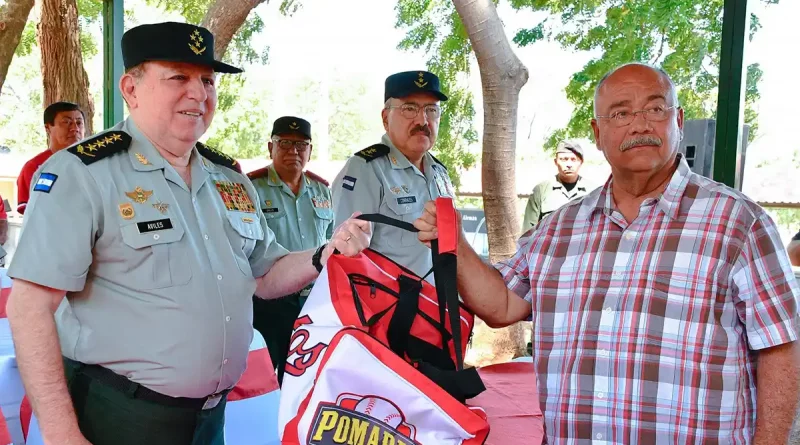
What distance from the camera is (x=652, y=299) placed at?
170cm

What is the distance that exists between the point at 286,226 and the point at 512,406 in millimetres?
1909

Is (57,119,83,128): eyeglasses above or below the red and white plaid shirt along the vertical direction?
above

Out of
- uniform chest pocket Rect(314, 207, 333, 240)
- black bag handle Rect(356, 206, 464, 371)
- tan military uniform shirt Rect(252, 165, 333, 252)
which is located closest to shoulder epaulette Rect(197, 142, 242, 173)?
black bag handle Rect(356, 206, 464, 371)

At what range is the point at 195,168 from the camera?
2.07 m

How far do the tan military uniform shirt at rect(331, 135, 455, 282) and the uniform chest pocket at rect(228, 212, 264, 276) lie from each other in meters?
1.36

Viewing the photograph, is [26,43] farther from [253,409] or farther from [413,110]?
[253,409]

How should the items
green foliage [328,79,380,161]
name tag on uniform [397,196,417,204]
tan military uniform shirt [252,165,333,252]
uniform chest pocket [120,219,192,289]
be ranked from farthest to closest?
1. green foliage [328,79,380,161]
2. tan military uniform shirt [252,165,333,252]
3. name tag on uniform [397,196,417,204]
4. uniform chest pocket [120,219,192,289]

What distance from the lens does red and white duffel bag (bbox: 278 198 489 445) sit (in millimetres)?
1439

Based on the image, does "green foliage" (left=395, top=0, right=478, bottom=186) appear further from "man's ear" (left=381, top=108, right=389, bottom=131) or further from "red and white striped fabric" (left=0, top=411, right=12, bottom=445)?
"red and white striped fabric" (left=0, top=411, right=12, bottom=445)

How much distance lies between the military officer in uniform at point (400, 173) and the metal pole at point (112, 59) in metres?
2.73

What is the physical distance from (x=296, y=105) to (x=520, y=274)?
20.7 m

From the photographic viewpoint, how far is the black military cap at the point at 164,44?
6.27ft

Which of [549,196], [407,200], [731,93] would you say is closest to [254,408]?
[407,200]

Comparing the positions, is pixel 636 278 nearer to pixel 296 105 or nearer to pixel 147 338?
pixel 147 338
